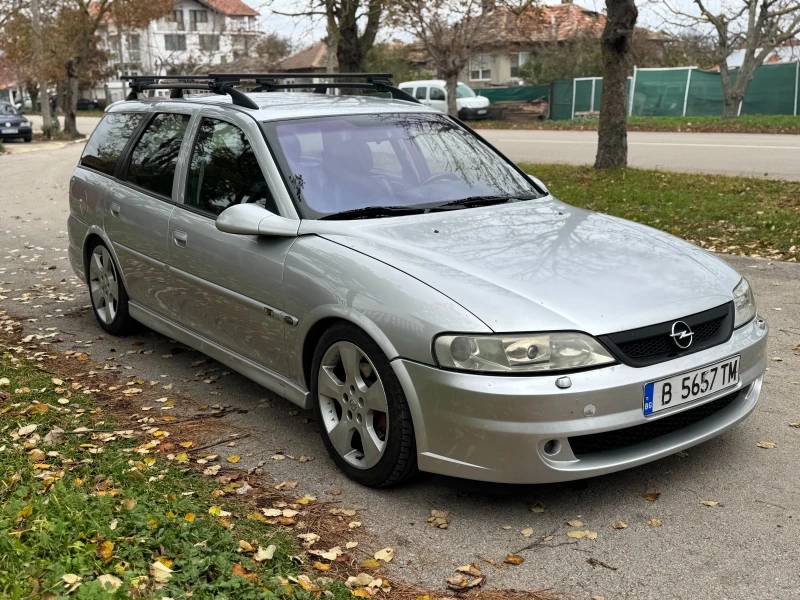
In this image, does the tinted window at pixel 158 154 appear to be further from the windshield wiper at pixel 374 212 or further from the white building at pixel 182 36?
the white building at pixel 182 36

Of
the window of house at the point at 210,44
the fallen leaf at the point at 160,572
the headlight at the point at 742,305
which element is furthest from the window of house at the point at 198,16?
the fallen leaf at the point at 160,572

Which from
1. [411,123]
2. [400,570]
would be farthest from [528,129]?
[400,570]

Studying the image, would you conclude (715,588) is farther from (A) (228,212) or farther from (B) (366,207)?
(A) (228,212)

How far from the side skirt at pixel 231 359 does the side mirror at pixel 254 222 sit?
0.74 m

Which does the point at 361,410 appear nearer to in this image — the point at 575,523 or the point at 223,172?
the point at 575,523

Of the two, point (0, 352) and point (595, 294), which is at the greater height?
point (595, 294)

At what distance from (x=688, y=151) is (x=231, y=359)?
1628cm

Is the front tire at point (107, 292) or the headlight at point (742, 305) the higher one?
the headlight at point (742, 305)

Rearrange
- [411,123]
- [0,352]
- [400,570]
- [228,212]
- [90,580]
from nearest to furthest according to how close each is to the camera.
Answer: [90,580] < [400,570] < [228,212] < [411,123] < [0,352]

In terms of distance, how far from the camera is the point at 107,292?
6562 millimetres

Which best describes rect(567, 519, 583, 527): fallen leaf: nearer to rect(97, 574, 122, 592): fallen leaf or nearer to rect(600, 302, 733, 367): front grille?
rect(600, 302, 733, 367): front grille

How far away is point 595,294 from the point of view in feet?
12.1

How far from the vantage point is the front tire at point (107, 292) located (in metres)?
6.34

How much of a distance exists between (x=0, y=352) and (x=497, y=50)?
3294 cm
